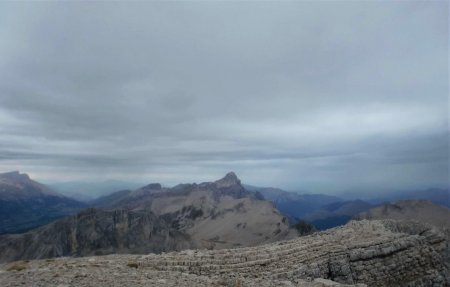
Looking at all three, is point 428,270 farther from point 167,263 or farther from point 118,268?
point 118,268

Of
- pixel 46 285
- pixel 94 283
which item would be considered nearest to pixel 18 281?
pixel 46 285

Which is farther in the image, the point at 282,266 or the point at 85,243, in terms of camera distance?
the point at 85,243

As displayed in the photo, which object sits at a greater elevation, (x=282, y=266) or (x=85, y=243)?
(x=282, y=266)

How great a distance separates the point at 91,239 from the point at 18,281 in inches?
7725

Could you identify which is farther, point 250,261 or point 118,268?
point 250,261

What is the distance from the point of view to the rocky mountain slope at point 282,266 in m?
15.2

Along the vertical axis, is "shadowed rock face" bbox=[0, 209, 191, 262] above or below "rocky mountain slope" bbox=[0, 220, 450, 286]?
below

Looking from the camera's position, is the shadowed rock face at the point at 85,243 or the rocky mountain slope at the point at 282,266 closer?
the rocky mountain slope at the point at 282,266

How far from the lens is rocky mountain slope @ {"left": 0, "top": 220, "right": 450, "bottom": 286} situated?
15219 millimetres

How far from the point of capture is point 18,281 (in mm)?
13820

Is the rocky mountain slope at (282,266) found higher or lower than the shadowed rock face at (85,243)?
higher

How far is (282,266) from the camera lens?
1992 cm

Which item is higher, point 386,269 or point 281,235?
point 386,269

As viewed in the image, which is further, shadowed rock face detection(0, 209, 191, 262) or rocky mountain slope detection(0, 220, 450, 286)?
shadowed rock face detection(0, 209, 191, 262)
